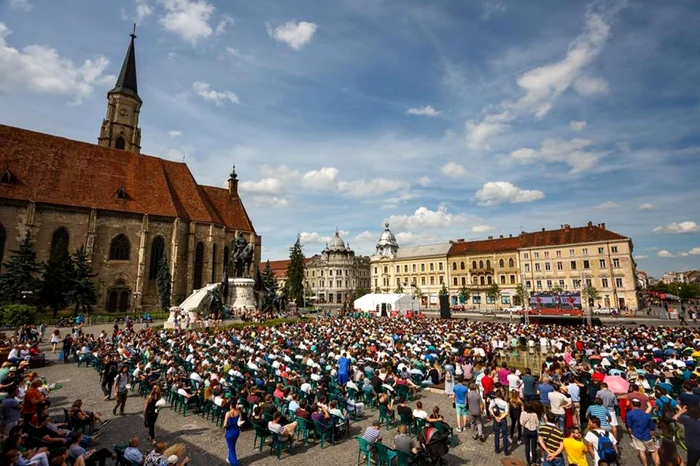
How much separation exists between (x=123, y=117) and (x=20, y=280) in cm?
2827

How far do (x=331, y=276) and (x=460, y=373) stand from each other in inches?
2808

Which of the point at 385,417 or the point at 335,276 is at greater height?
the point at 335,276

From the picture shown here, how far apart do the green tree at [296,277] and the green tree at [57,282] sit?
28.1m

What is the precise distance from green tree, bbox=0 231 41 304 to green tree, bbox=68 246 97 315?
2508 mm

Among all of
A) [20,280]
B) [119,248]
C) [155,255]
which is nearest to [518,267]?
[155,255]

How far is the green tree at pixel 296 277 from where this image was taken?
180 feet

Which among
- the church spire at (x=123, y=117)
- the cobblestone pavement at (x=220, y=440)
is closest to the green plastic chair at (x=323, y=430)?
the cobblestone pavement at (x=220, y=440)

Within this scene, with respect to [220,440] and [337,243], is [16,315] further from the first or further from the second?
[337,243]

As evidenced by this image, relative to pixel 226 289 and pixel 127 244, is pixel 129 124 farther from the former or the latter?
pixel 226 289

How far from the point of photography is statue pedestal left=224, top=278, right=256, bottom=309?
30.8 metres

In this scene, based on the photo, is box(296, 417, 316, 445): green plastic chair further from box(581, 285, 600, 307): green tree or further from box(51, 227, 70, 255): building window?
box(581, 285, 600, 307): green tree

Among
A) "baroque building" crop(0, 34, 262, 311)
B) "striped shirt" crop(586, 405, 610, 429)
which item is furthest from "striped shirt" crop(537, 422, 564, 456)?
"baroque building" crop(0, 34, 262, 311)

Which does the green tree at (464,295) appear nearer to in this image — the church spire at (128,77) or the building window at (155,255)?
the building window at (155,255)

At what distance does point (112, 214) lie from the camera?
37656 millimetres
